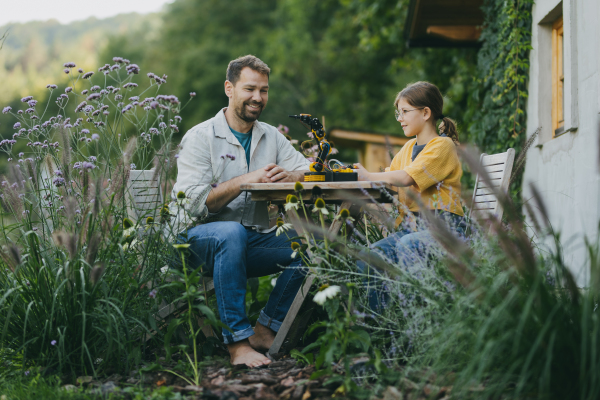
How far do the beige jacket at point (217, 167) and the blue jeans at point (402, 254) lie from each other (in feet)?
2.61

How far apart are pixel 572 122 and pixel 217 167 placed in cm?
257

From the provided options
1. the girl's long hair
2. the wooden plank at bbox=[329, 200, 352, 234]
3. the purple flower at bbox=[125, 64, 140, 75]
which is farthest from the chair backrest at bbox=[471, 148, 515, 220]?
the purple flower at bbox=[125, 64, 140, 75]

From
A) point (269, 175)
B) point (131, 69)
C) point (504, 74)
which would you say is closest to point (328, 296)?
point (269, 175)

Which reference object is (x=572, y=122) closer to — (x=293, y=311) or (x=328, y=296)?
(x=293, y=311)

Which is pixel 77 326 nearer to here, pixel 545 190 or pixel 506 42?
pixel 545 190

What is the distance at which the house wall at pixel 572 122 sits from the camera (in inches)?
141

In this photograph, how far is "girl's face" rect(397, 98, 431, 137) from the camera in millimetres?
3350

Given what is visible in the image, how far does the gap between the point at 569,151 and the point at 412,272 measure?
255 cm

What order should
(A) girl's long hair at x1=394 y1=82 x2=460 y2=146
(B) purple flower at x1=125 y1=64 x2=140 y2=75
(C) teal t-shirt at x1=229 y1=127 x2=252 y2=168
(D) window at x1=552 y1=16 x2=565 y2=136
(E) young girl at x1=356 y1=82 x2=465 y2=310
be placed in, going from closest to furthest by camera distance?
1. (E) young girl at x1=356 y1=82 x2=465 y2=310
2. (B) purple flower at x1=125 y1=64 x2=140 y2=75
3. (A) girl's long hair at x1=394 y1=82 x2=460 y2=146
4. (C) teal t-shirt at x1=229 y1=127 x2=252 y2=168
5. (D) window at x1=552 y1=16 x2=565 y2=136

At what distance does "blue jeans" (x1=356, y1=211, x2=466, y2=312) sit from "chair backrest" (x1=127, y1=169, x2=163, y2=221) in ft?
3.95

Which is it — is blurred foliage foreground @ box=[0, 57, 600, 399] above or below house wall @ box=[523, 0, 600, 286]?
below

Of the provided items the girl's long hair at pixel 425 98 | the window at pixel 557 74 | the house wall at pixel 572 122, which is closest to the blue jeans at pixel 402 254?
the girl's long hair at pixel 425 98

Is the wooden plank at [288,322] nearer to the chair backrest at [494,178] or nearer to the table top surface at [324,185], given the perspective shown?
the table top surface at [324,185]

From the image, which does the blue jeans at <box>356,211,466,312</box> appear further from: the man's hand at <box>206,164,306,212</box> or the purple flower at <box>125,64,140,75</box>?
the purple flower at <box>125,64,140,75</box>
